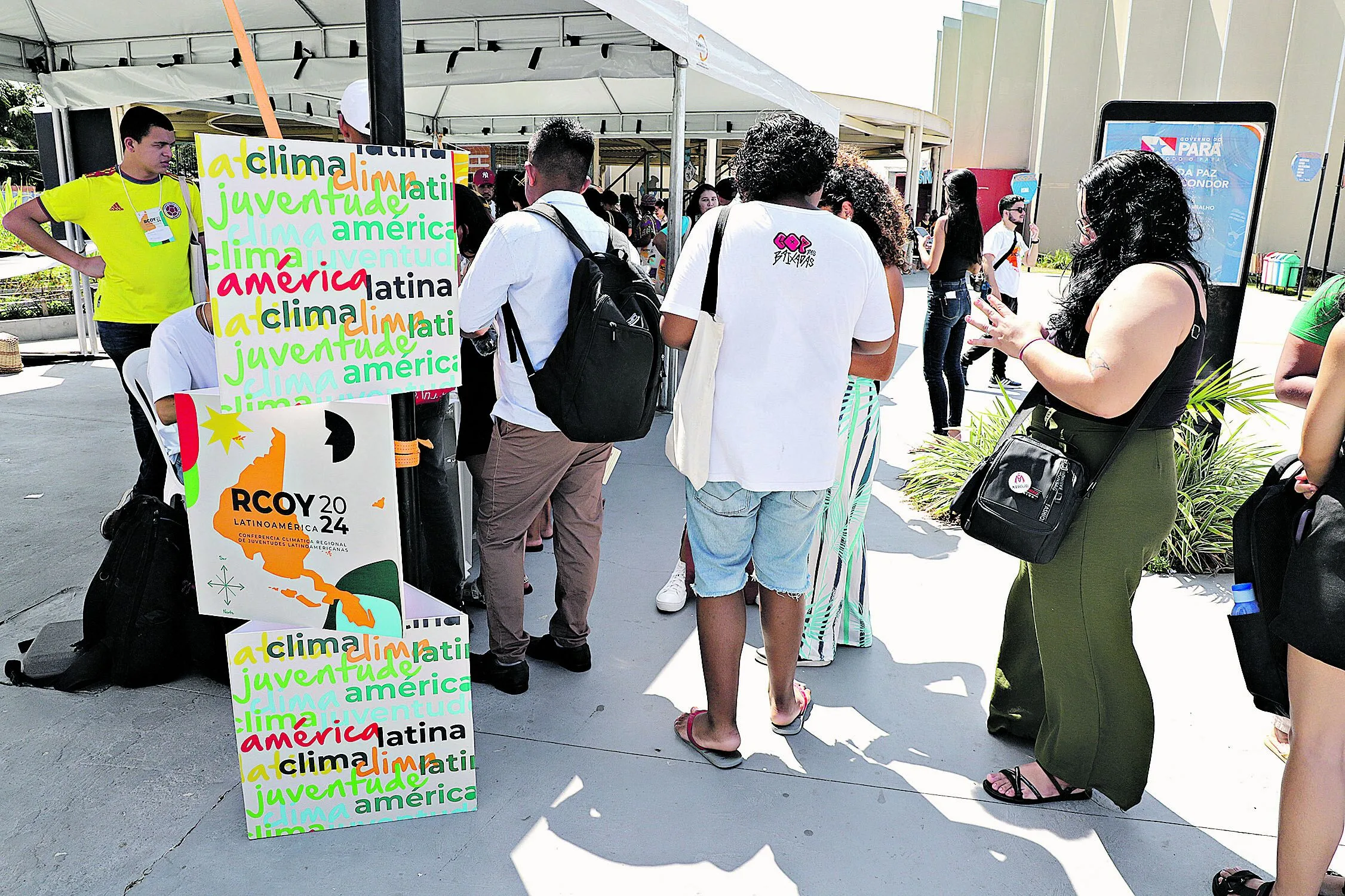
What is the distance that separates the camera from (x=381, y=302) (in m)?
2.12

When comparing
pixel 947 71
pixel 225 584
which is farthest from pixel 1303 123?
pixel 225 584

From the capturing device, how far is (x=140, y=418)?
14.2 ft

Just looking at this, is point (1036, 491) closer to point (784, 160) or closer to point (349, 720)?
point (784, 160)

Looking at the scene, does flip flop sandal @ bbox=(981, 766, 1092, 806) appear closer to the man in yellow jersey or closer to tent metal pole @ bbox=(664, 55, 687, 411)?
tent metal pole @ bbox=(664, 55, 687, 411)

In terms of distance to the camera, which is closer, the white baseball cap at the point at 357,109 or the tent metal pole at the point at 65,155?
the white baseball cap at the point at 357,109

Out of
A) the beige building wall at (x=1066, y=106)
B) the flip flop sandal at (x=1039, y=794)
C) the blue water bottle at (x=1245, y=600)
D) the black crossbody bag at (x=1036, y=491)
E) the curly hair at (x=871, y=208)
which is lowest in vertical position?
the flip flop sandal at (x=1039, y=794)

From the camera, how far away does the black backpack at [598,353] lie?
2.73 m

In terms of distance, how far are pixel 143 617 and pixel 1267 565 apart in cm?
315

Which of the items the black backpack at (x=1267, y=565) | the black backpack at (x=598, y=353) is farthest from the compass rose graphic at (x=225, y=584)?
the black backpack at (x=1267, y=565)

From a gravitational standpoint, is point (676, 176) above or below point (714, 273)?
above

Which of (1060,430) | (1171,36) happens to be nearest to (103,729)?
(1060,430)

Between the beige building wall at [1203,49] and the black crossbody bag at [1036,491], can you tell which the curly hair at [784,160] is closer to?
the black crossbody bag at [1036,491]

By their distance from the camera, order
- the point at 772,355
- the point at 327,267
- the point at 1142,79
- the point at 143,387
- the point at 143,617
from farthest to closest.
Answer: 1. the point at 1142,79
2. the point at 143,387
3. the point at 143,617
4. the point at 772,355
5. the point at 327,267

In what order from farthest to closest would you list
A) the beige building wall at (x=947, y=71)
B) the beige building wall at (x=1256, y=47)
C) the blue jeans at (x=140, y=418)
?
the beige building wall at (x=947, y=71) < the beige building wall at (x=1256, y=47) < the blue jeans at (x=140, y=418)
